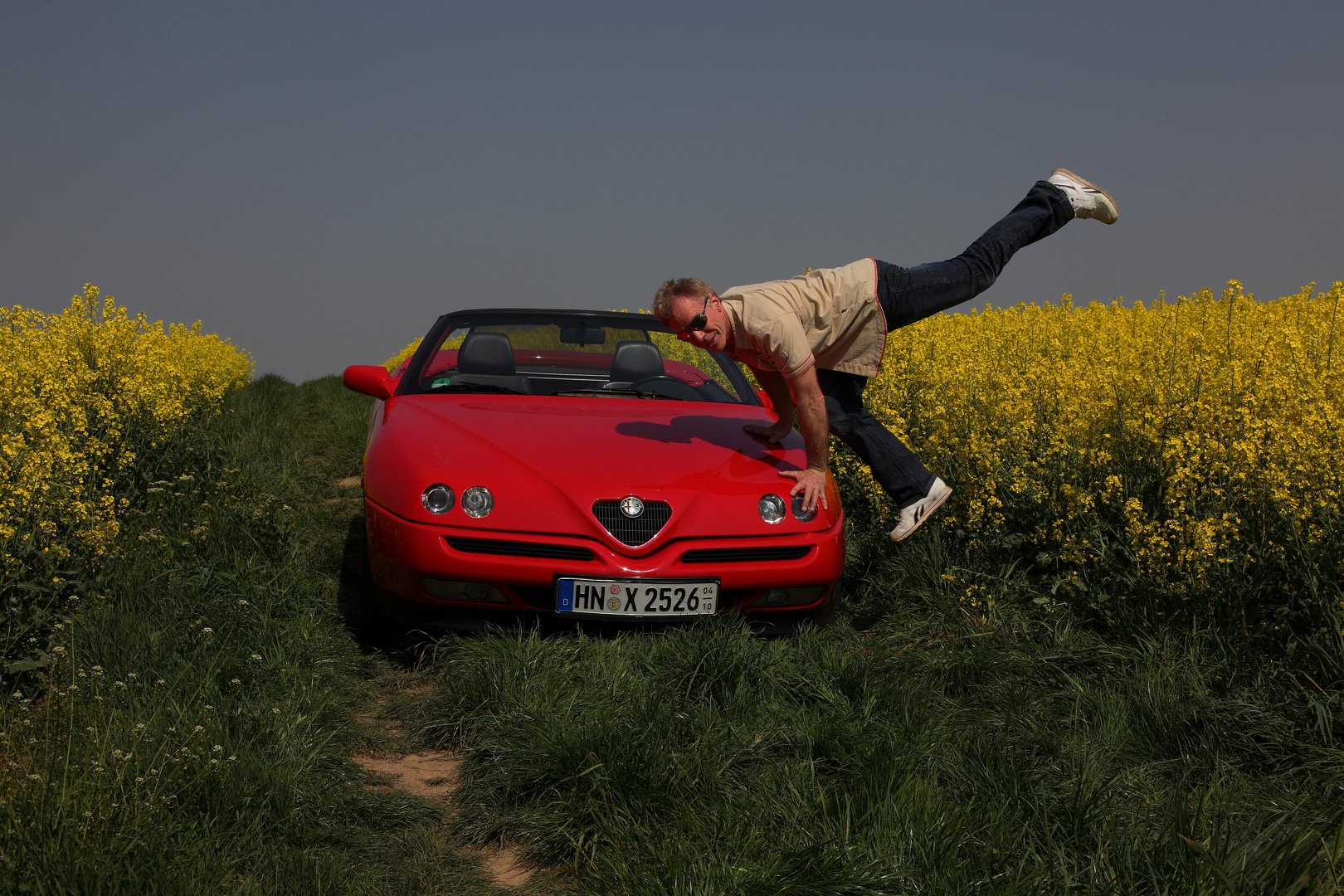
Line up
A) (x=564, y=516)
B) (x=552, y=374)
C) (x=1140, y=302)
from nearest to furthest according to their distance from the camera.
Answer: (x=564, y=516), (x=552, y=374), (x=1140, y=302)

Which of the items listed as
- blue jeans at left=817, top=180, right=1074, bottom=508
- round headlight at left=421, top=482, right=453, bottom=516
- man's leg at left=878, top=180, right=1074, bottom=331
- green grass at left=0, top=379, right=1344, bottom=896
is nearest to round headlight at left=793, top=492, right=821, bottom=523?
green grass at left=0, top=379, right=1344, bottom=896

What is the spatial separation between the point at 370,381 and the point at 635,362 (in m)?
1.26

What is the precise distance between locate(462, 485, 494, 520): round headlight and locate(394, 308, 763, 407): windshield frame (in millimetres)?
1586

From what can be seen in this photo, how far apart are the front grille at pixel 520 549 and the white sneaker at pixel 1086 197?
2755mm

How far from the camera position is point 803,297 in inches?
154

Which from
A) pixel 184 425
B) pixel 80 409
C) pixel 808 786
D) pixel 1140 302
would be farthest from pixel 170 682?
pixel 1140 302

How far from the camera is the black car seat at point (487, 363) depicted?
469 cm

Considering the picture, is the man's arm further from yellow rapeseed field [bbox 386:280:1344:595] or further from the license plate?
yellow rapeseed field [bbox 386:280:1344:595]

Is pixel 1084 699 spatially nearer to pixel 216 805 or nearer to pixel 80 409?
pixel 216 805

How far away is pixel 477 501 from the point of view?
3377 mm

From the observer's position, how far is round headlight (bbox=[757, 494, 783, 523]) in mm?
3525

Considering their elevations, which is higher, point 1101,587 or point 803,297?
point 803,297

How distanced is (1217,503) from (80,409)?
483 centimetres


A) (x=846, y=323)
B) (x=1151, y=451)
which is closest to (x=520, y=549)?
(x=846, y=323)
